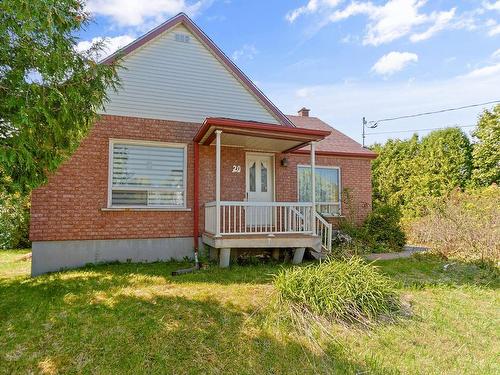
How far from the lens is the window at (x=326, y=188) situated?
11.0 meters

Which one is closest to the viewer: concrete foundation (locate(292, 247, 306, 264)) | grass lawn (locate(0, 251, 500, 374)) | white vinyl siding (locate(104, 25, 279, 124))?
grass lawn (locate(0, 251, 500, 374))

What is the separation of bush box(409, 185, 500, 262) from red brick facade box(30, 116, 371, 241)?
629 cm

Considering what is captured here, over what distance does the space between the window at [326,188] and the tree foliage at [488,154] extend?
26.9ft

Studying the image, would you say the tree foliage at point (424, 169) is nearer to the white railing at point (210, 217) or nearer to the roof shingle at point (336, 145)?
the roof shingle at point (336, 145)

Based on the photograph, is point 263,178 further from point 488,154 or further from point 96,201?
point 488,154

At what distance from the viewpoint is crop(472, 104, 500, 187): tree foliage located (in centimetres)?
1447

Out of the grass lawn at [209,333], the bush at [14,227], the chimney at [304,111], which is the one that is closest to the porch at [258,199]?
the grass lawn at [209,333]

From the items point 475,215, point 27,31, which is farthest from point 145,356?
point 475,215

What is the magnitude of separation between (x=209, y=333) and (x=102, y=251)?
476 centimetres

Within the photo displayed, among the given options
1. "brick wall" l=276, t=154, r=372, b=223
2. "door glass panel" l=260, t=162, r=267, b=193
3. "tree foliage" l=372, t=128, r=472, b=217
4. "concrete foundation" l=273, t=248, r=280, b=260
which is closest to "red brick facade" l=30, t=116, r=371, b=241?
"door glass panel" l=260, t=162, r=267, b=193

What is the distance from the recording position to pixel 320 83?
41.8 ft

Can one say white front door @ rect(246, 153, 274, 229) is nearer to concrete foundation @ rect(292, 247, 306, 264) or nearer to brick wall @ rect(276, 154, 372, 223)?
brick wall @ rect(276, 154, 372, 223)

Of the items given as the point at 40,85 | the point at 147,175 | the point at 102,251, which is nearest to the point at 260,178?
the point at 147,175

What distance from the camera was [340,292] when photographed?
15.5 ft
